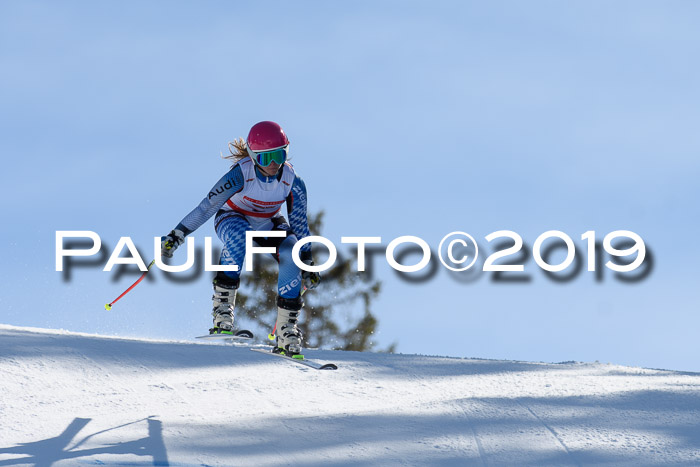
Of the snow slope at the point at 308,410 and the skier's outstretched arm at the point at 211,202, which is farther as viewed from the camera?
the skier's outstretched arm at the point at 211,202

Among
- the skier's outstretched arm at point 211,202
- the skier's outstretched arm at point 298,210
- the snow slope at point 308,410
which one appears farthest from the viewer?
the skier's outstretched arm at point 298,210

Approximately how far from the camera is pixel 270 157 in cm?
719

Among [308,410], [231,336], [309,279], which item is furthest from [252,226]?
[308,410]

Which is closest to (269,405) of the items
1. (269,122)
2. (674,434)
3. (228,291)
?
(228,291)

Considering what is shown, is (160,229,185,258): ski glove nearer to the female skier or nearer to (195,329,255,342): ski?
the female skier

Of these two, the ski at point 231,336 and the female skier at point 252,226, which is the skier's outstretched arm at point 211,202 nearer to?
the female skier at point 252,226

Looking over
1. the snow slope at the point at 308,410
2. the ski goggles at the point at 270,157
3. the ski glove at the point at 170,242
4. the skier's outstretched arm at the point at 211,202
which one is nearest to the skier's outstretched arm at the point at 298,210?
the ski goggles at the point at 270,157

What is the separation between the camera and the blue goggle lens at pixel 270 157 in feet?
23.6

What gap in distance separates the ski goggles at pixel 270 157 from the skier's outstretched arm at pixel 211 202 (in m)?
0.24

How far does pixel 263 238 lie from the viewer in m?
7.47

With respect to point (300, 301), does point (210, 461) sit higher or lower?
lower

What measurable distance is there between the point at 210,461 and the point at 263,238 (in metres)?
2.26

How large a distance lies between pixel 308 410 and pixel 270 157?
2.15 metres

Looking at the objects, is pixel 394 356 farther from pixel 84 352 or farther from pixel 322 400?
pixel 84 352
